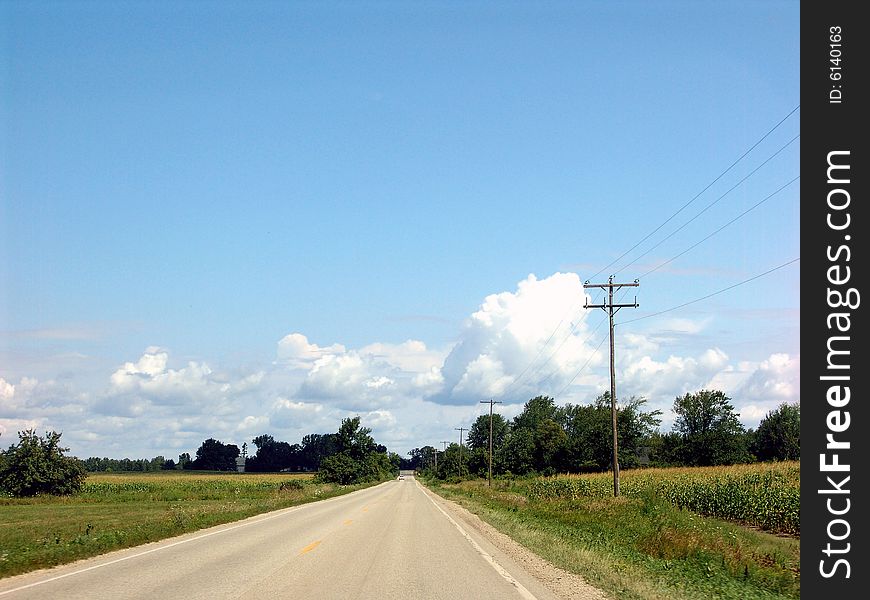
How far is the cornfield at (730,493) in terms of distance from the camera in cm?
3194

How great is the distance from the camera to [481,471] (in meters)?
138

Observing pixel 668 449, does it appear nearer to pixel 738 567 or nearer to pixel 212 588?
pixel 738 567

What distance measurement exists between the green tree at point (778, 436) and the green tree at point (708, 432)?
11.4 feet

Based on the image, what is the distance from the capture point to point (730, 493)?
3738 centimetres

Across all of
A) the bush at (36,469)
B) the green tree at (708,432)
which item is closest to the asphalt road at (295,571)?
the bush at (36,469)

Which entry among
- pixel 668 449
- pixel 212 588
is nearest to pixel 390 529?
pixel 212 588

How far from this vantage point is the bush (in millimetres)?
74500

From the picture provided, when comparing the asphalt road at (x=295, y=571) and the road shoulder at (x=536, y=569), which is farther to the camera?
the road shoulder at (x=536, y=569)

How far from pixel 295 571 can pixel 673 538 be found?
1135cm

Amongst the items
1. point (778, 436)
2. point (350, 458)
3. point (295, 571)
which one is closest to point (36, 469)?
point (350, 458)

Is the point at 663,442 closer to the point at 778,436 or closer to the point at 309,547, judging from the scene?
the point at 778,436

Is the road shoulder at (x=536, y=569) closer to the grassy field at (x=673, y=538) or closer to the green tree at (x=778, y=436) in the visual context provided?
the grassy field at (x=673, y=538)

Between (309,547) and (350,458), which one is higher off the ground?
(309,547)
